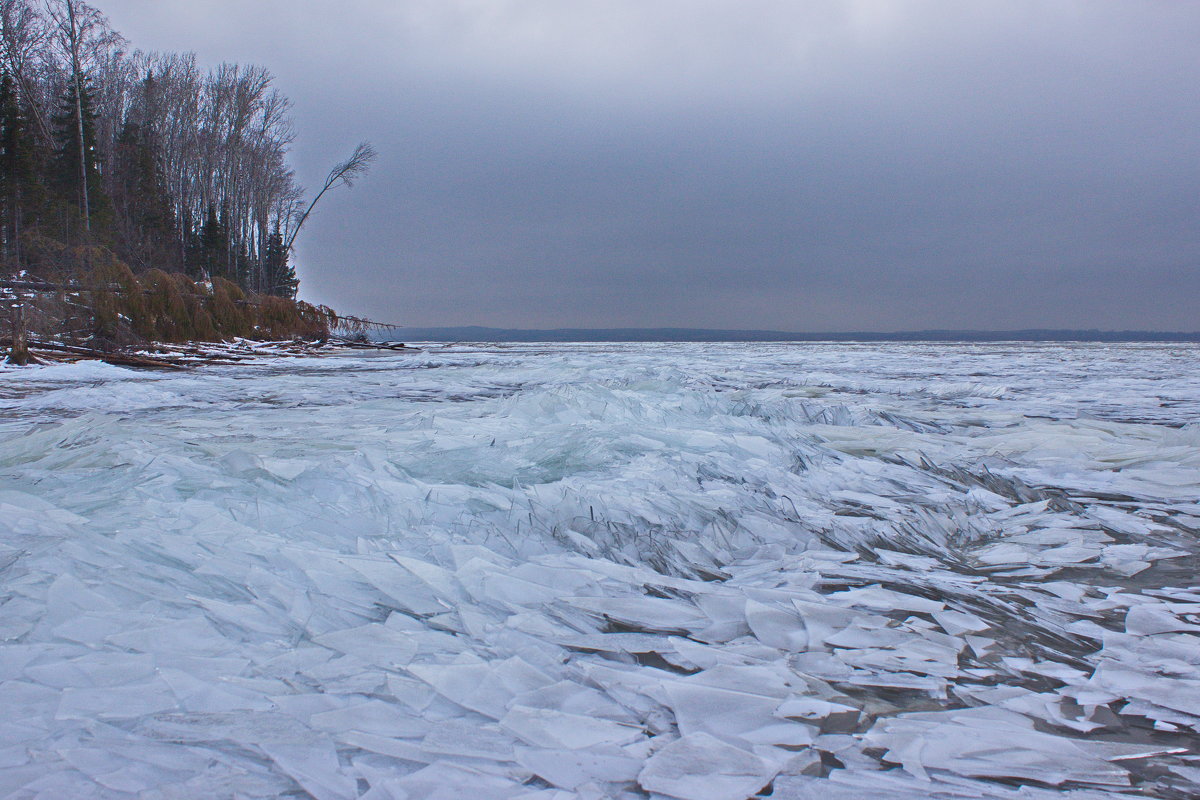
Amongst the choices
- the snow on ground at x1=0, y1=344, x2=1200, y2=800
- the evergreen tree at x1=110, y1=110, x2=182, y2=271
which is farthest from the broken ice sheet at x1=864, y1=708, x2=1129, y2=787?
the evergreen tree at x1=110, y1=110, x2=182, y2=271

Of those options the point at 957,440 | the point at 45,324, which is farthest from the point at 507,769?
the point at 45,324

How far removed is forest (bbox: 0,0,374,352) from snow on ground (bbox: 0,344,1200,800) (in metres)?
21.0

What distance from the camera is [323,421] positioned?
3.83 m

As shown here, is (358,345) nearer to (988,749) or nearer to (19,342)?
(19,342)

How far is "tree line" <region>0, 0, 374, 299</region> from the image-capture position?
67.1ft

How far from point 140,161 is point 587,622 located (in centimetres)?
3029

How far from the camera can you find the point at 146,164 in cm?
2447

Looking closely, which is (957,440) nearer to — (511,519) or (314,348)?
(511,519)

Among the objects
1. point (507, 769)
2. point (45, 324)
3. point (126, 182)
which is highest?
point (126, 182)

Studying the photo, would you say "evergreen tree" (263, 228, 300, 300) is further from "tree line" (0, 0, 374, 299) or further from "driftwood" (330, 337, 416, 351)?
"driftwood" (330, 337, 416, 351)

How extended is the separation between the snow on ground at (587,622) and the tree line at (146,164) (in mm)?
21242

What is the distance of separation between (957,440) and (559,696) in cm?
306

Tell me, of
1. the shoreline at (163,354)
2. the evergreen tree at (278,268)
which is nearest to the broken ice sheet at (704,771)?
the shoreline at (163,354)

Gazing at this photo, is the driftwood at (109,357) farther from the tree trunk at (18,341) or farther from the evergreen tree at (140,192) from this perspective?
the evergreen tree at (140,192)
